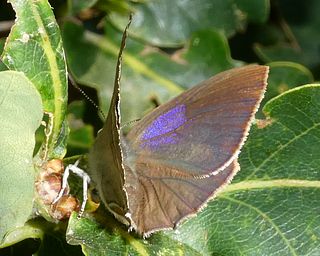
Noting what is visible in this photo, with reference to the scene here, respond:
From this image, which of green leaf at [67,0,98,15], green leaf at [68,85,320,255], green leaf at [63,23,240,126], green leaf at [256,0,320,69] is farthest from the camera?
green leaf at [256,0,320,69]

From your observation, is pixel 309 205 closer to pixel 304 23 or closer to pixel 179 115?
pixel 179 115

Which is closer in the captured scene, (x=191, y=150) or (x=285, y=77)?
(x=191, y=150)

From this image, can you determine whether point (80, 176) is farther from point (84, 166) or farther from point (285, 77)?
point (285, 77)

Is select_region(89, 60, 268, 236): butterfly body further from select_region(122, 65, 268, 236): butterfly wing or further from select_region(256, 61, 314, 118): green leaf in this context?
select_region(256, 61, 314, 118): green leaf

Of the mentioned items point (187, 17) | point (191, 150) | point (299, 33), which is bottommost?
point (299, 33)

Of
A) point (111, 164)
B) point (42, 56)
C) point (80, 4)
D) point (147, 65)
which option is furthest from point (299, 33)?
point (111, 164)

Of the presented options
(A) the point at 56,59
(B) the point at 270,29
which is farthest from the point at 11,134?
(B) the point at 270,29

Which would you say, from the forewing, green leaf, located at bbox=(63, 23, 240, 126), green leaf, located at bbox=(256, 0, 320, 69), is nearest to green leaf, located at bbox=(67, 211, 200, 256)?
the forewing

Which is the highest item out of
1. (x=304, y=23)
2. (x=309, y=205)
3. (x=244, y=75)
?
(x=244, y=75)
